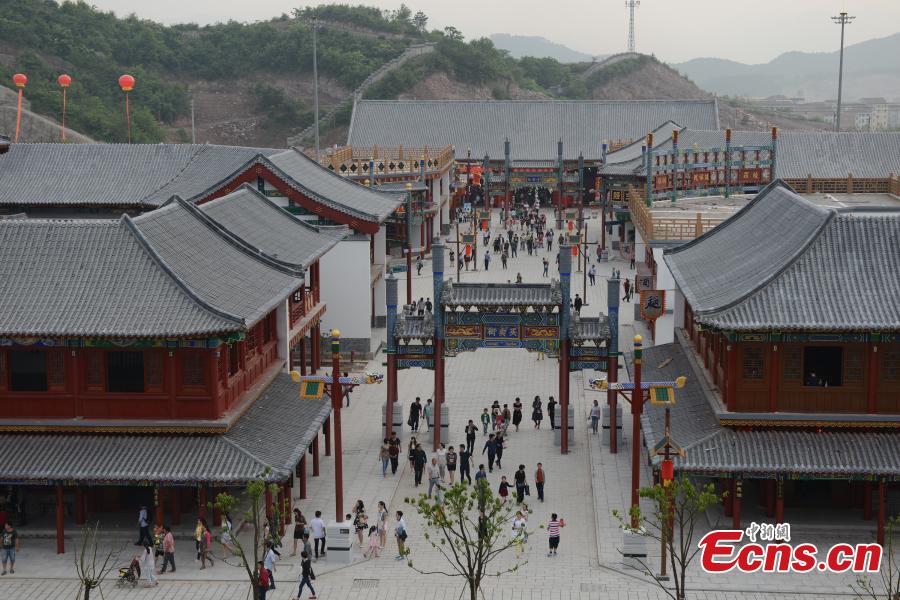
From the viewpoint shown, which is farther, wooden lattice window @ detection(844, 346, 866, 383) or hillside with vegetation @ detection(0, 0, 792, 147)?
hillside with vegetation @ detection(0, 0, 792, 147)

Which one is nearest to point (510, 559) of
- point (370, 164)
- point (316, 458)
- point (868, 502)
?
point (316, 458)

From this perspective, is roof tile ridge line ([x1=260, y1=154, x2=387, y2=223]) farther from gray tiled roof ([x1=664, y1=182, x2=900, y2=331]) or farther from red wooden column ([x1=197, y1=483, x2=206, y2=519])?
red wooden column ([x1=197, y1=483, x2=206, y2=519])

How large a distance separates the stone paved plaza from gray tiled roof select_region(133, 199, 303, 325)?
256 inches

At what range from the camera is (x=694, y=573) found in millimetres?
33906

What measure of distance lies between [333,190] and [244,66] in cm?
10994

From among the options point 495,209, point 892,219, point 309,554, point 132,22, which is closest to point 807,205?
point 892,219

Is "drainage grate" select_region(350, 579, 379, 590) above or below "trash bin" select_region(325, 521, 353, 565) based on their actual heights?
below

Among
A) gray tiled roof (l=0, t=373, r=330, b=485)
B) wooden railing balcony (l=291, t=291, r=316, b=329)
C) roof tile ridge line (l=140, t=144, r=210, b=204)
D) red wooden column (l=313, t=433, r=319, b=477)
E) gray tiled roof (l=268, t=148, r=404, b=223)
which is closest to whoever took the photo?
gray tiled roof (l=0, t=373, r=330, b=485)

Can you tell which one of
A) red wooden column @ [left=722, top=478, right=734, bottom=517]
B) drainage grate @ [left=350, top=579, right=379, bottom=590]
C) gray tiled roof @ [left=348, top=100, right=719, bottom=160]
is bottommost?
drainage grate @ [left=350, top=579, right=379, bottom=590]

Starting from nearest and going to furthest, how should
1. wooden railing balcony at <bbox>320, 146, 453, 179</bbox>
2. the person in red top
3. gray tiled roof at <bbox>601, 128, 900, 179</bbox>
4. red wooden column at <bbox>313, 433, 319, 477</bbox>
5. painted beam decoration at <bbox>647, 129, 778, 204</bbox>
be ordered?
the person in red top < red wooden column at <bbox>313, 433, 319, 477</bbox> < painted beam decoration at <bbox>647, 129, 778, 204</bbox> < wooden railing balcony at <bbox>320, 146, 453, 179</bbox> < gray tiled roof at <bbox>601, 128, 900, 179</bbox>

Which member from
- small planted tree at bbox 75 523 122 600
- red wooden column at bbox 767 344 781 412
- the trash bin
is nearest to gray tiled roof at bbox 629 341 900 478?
Answer: red wooden column at bbox 767 344 781 412

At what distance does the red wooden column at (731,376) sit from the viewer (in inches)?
1435

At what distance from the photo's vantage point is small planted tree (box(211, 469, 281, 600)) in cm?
3009

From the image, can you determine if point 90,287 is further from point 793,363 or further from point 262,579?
point 793,363
